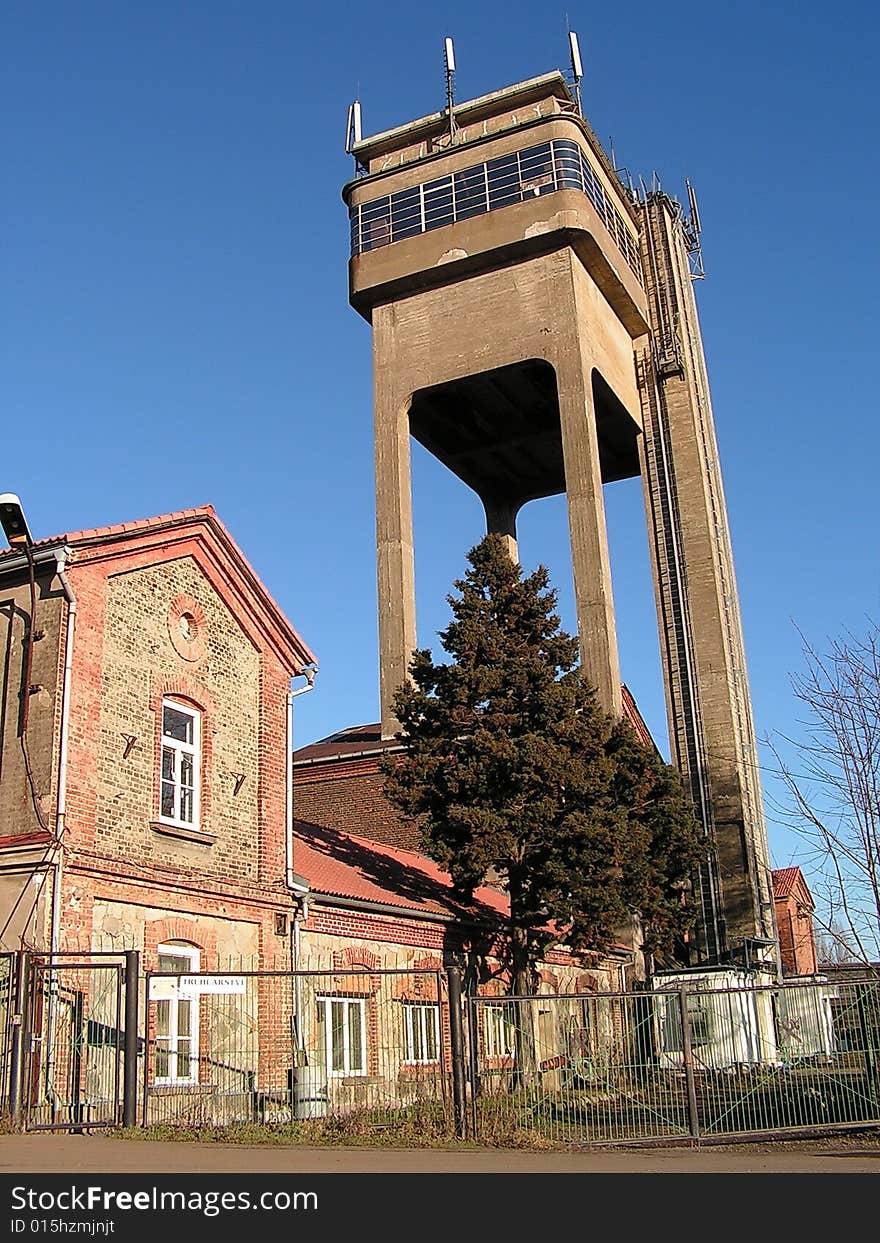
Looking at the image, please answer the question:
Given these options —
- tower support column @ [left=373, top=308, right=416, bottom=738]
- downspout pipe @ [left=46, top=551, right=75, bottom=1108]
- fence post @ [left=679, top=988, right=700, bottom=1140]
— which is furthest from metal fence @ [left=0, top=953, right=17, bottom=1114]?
tower support column @ [left=373, top=308, right=416, bottom=738]

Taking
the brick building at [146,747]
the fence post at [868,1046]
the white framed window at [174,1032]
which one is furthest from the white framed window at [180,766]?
the fence post at [868,1046]

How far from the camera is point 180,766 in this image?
648 inches

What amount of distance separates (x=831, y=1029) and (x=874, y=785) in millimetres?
4166

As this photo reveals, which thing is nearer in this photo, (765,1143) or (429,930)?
(765,1143)

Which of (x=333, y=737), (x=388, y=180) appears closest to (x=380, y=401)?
(x=388, y=180)

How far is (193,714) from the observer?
55.5 feet

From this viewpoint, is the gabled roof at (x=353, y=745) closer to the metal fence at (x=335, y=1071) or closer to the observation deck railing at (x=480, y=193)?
the metal fence at (x=335, y=1071)

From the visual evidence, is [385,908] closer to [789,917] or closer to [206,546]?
[206,546]

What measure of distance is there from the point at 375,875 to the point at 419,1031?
408 centimetres

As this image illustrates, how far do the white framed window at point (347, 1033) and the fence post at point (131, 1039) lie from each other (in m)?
4.74

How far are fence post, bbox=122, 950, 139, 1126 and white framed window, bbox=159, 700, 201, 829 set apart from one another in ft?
11.5

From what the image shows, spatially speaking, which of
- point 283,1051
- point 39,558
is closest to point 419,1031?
point 283,1051
